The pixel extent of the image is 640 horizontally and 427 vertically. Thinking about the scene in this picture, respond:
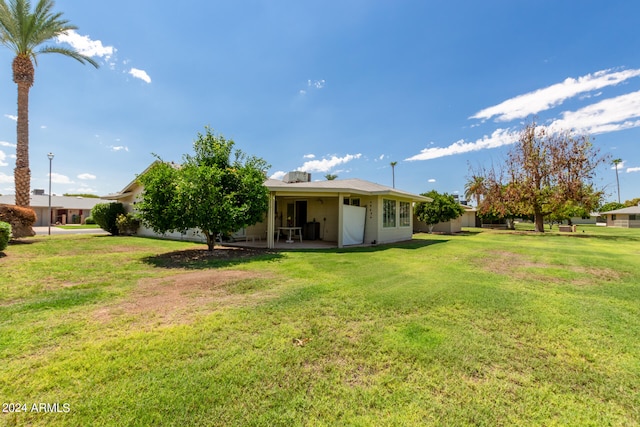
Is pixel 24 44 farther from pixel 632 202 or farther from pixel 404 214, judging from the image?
pixel 632 202

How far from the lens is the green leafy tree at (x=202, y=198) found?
856cm

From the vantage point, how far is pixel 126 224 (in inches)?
643

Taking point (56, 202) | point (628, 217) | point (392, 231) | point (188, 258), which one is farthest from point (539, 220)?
point (56, 202)

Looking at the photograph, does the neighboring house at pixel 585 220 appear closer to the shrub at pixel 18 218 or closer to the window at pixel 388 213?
the window at pixel 388 213

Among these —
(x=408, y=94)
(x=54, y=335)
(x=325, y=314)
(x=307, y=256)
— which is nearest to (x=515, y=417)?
(x=325, y=314)

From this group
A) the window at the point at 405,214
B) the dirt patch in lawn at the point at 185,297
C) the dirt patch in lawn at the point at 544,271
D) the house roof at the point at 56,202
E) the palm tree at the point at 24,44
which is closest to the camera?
the dirt patch in lawn at the point at 185,297

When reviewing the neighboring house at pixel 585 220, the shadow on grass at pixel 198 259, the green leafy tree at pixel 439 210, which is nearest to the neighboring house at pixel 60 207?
the shadow on grass at pixel 198 259

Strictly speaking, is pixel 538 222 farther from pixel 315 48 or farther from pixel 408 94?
pixel 315 48

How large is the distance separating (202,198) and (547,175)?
84.5 feet

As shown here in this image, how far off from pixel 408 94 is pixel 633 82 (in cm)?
1224

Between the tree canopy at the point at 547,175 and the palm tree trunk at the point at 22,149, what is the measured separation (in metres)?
→ 32.1

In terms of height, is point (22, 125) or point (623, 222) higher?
point (22, 125)

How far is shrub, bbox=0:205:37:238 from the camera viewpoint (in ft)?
37.5

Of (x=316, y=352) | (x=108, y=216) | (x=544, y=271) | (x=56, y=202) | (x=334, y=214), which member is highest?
(x=56, y=202)
